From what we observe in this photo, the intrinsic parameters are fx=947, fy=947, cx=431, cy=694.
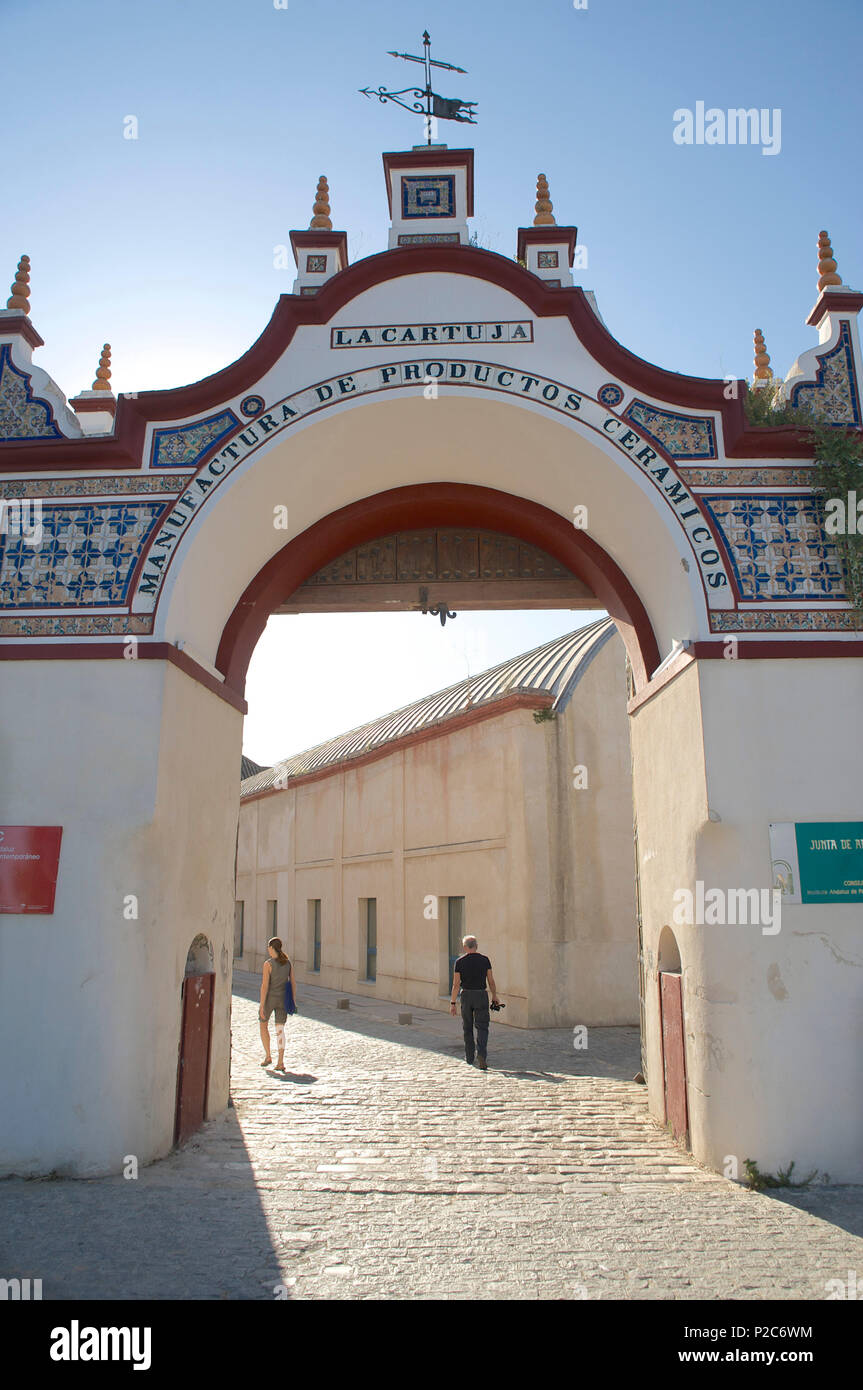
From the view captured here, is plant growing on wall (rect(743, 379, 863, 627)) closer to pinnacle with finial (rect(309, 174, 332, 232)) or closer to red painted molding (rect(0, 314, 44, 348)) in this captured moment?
pinnacle with finial (rect(309, 174, 332, 232))

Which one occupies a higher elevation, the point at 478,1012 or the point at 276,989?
the point at 276,989

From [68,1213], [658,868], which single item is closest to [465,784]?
[658,868]

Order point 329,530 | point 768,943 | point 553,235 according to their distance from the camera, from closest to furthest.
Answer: point 768,943 → point 553,235 → point 329,530

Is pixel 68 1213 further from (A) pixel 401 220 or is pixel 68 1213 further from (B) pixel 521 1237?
(A) pixel 401 220

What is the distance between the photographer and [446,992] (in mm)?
14789

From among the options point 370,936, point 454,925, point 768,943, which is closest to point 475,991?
point 768,943

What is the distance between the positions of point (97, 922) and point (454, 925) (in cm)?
947

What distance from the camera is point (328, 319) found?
734 centimetres

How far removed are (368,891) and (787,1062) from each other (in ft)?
41.3

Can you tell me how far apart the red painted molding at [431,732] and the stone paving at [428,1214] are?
20.4 feet

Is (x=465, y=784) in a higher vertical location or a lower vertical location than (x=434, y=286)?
lower

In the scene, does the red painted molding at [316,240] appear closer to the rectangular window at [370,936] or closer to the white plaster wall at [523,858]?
the white plaster wall at [523,858]

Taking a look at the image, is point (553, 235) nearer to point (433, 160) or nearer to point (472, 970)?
point (433, 160)

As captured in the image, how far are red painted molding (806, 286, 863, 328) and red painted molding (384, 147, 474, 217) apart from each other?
296 centimetres
